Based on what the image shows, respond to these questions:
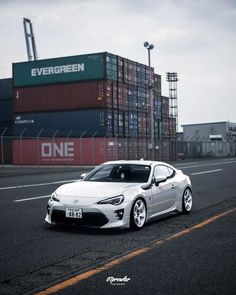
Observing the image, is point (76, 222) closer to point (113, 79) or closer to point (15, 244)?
point (15, 244)

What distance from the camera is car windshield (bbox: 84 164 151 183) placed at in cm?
890

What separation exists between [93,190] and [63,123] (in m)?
31.9

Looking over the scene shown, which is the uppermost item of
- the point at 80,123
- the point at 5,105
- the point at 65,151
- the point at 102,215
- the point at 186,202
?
the point at 5,105

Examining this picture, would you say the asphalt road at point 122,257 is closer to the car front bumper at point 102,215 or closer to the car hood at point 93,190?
the car front bumper at point 102,215

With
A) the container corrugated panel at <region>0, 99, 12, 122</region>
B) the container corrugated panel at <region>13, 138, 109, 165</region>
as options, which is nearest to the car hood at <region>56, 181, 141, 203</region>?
the container corrugated panel at <region>13, 138, 109, 165</region>

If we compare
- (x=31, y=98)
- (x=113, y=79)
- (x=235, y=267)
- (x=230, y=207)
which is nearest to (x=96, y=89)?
(x=113, y=79)

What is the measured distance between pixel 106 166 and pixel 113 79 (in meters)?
29.2

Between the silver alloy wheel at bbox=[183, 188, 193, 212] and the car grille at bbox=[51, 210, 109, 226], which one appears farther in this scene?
the silver alloy wheel at bbox=[183, 188, 193, 212]

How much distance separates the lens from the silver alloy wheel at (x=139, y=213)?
26.5 feet

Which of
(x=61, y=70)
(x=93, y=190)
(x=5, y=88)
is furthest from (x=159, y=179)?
(x=5, y=88)

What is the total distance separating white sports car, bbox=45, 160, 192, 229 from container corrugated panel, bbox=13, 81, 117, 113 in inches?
1098

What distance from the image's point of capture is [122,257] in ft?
20.0

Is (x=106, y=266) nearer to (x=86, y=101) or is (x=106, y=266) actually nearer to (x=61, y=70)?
(x=86, y=101)

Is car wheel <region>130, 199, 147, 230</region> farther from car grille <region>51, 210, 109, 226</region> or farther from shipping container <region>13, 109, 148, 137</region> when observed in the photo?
shipping container <region>13, 109, 148, 137</region>
